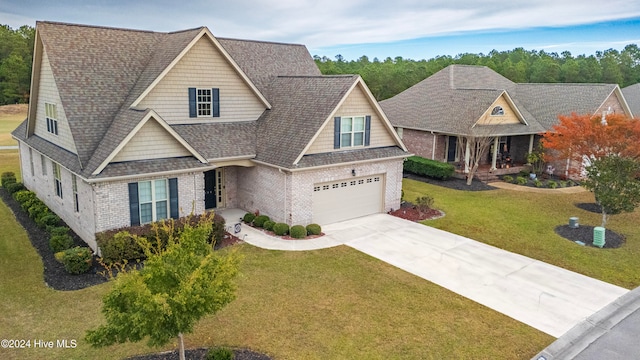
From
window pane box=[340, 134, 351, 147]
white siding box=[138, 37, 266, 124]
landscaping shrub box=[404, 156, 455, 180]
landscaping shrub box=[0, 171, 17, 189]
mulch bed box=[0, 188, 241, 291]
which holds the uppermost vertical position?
white siding box=[138, 37, 266, 124]

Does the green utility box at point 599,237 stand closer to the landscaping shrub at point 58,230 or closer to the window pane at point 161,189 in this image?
the window pane at point 161,189

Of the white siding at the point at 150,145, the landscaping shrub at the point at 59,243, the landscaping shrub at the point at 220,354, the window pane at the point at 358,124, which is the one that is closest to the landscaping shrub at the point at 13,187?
the landscaping shrub at the point at 59,243

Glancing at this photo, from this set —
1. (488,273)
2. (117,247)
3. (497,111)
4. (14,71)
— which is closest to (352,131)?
(488,273)

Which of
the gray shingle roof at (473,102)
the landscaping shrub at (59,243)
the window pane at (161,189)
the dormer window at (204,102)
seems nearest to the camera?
the landscaping shrub at (59,243)

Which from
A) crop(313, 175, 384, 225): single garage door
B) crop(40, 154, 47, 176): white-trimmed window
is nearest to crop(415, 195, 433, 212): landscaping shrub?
crop(313, 175, 384, 225): single garage door

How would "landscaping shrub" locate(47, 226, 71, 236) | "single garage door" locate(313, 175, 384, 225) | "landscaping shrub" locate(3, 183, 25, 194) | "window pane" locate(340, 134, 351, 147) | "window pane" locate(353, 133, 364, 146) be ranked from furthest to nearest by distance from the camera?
"landscaping shrub" locate(3, 183, 25, 194) < "window pane" locate(353, 133, 364, 146) < "window pane" locate(340, 134, 351, 147) < "single garage door" locate(313, 175, 384, 225) < "landscaping shrub" locate(47, 226, 71, 236)

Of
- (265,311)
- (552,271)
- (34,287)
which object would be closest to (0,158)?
(34,287)

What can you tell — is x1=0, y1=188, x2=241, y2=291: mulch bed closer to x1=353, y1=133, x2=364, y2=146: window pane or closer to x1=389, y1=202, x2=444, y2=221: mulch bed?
x1=353, y1=133, x2=364, y2=146: window pane
